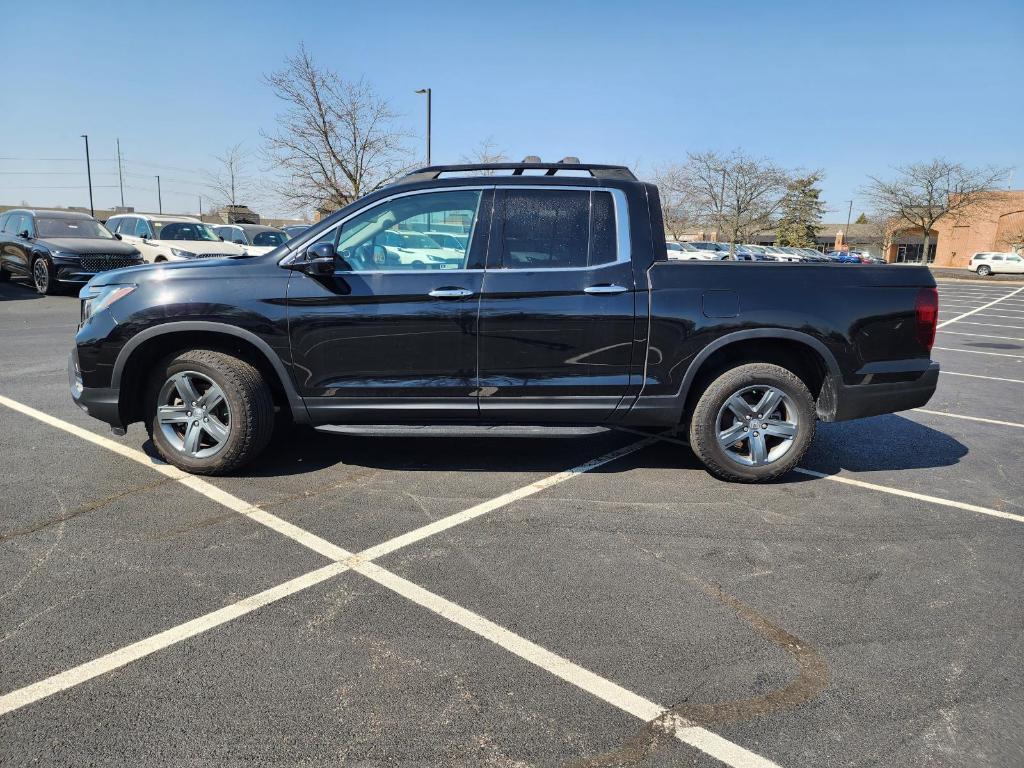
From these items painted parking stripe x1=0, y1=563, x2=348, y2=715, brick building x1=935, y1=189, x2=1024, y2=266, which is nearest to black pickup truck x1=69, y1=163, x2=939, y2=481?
painted parking stripe x1=0, y1=563, x2=348, y2=715

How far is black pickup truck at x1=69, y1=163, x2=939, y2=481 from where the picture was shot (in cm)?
449

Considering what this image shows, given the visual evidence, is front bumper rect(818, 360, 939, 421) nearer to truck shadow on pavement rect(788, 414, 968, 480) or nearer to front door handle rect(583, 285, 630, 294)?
truck shadow on pavement rect(788, 414, 968, 480)

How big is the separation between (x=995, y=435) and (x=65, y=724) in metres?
6.95

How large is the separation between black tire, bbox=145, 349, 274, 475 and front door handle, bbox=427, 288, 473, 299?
129 cm

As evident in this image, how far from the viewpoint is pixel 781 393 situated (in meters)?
4.70

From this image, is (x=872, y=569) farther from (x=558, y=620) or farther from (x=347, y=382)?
(x=347, y=382)

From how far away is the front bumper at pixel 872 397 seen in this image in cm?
473

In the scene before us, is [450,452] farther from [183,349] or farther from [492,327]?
[183,349]

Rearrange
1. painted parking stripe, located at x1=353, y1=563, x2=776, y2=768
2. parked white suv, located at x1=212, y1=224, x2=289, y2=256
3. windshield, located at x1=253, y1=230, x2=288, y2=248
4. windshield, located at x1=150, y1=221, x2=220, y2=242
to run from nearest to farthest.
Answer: painted parking stripe, located at x1=353, y1=563, x2=776, y2=768
windshield, located at x1=150, y1=221, x2=220, y2=242
parked white suv, located at x1=212, y1=224, x2=289, y2=256
windshield, located at x1=253, y1=230, x2=288, y2=248

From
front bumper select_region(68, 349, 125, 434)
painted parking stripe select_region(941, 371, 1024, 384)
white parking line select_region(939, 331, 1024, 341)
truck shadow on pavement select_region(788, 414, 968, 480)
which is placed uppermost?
front bumper select_region(68, 349, 125, 434)

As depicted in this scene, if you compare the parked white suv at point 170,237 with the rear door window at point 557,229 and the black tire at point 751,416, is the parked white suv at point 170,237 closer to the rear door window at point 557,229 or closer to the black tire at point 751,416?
the rear door window at point 557,229

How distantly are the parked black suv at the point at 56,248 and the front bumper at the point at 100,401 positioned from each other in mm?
11589

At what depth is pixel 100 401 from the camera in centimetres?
462

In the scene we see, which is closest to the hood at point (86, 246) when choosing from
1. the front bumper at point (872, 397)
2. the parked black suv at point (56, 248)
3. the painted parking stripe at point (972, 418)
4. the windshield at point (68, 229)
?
the parked black suv at point (56, 248)
